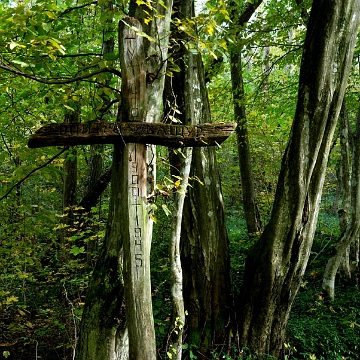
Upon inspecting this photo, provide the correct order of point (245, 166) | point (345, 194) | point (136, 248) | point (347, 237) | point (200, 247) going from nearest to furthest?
1. point (136, 248)
2. point (200, 247)
3. point (347, 237)
4. point (345, 194)
5. point (245, 166)

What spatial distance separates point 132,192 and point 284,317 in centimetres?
282

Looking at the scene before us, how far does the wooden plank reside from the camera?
2.03m

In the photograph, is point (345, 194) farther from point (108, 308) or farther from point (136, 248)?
point (136, 248)

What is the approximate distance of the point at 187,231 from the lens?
416cm

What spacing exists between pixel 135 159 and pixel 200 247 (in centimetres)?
229

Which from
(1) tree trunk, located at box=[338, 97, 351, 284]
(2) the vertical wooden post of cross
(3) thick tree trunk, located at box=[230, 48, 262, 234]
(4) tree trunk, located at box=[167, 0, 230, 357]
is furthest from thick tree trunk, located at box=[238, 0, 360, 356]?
(3) thick tree trunk, located at box=[230, 48, 262, 234]

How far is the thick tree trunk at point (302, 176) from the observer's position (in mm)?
3559

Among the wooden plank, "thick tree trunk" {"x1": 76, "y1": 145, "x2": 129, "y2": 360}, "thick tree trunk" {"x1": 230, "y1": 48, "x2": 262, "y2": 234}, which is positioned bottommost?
"thick tree trunk" {"x1": 76, "y1": 145, "x2": 129, "y2": 360}

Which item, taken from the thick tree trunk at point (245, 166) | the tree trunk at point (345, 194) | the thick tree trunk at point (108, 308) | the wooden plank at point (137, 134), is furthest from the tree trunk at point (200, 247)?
the thick tree trunk at point (245, 166)

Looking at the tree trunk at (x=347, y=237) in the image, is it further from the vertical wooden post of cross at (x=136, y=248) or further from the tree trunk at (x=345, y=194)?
the vertical wooden post of cross at (x=136, y=248)

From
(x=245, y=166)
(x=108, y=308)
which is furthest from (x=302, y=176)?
(x=245, y=166)

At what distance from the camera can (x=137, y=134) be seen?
6.84ft

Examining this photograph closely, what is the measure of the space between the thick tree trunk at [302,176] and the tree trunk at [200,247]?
0.33 m

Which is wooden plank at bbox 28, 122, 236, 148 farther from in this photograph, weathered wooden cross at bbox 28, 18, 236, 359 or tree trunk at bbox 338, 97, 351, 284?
tree trunk at bbox 338, 97, 351, 284
